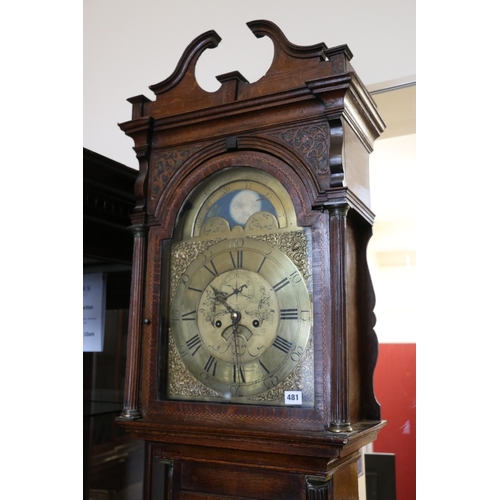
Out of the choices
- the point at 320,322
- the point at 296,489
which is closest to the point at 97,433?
the point at 296,489

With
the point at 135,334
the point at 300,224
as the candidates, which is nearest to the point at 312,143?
the point at 300,224

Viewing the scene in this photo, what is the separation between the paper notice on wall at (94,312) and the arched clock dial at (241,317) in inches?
25.8

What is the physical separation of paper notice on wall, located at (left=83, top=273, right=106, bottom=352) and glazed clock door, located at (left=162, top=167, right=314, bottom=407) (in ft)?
2.09

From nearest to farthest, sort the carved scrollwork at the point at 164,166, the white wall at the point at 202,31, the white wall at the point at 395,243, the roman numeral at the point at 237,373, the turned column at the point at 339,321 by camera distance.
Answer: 1. the turned column at the point at 339,321
2. the roman numeral at the point at 237,373
3. the carved scrollwork at the point at 164,166
4. the white wall at the point at 202,31
5. the white wall at the point at 395,243

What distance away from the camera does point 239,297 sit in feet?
3.85

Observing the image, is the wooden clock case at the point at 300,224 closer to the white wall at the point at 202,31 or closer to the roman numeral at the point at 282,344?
the roman numeral at the point at 282,344

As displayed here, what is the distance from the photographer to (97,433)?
1765 millimetres

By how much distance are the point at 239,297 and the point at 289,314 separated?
0.12 m

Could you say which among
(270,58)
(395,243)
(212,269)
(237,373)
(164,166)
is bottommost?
(237,373)

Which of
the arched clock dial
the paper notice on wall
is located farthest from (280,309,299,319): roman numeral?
the paper notice on wall

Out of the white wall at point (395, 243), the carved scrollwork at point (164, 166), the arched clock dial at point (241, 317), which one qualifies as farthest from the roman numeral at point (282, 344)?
the white wall at point (395, 243)

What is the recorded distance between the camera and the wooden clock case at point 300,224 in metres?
1.07

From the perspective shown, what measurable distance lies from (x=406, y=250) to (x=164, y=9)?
1.23 m

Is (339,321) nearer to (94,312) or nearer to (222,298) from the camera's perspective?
(222,298)
